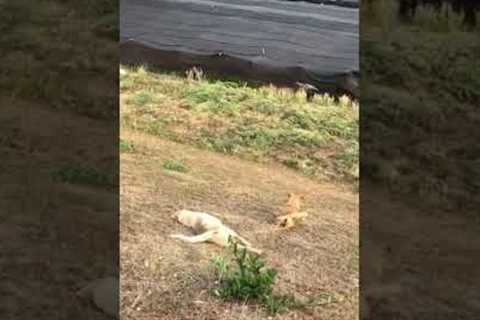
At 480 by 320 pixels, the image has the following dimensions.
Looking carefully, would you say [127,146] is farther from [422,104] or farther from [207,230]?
[422,104]

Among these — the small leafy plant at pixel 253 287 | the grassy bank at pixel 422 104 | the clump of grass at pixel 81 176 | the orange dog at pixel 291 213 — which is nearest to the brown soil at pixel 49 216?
the clump of grass at pixel 81 176

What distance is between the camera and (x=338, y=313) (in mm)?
2061

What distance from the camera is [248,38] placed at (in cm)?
310

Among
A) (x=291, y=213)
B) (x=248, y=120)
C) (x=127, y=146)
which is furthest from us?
(x=248, y=120)

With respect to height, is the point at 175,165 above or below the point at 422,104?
below

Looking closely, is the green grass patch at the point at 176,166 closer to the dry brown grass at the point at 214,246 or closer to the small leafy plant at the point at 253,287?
the dry brown grass at the point at 214,246

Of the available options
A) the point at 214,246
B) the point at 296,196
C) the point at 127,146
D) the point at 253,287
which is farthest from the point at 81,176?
the point at 253,287

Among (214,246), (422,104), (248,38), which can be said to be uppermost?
(248,38)

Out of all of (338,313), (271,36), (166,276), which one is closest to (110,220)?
(166,276)

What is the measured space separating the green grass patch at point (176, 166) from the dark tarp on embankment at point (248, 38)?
47cm

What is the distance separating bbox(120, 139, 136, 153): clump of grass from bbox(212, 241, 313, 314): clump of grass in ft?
2.66

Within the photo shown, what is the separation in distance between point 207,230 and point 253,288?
31cm

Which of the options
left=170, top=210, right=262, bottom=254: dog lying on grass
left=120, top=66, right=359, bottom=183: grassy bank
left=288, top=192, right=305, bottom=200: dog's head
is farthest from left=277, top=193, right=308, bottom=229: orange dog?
left=120, top=66, right=359, bottom=183: grassy bank

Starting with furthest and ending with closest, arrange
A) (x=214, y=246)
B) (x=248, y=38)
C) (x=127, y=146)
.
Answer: (x=248, y=38), (x=127, y=146), (x=214, y=246)
